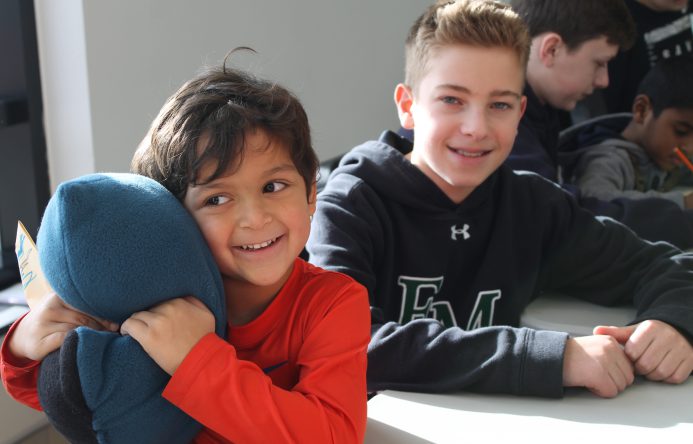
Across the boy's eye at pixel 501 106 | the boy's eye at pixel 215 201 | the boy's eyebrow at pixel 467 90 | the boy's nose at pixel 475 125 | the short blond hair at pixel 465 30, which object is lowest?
the boy's eye at pixel 215 201

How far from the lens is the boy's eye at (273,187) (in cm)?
88

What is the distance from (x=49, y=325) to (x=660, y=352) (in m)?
0.76

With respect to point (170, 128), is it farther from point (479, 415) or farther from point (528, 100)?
point (528, 100)

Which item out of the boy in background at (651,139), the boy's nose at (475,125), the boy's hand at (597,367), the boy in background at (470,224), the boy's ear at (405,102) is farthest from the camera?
the boy in background at (651,139)

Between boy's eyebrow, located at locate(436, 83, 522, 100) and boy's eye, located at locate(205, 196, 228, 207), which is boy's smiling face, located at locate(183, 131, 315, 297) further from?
boy's eyebrow, located at locate(436, 83, 522, 100)

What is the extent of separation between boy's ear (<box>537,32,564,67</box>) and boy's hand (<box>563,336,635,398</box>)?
0.99m

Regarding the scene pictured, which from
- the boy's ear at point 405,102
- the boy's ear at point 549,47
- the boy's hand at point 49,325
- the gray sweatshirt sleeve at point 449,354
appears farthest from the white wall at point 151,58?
the boy's hand at point 49,325

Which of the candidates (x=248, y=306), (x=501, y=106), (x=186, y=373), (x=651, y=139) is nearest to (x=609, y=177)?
(x=651, y=139)

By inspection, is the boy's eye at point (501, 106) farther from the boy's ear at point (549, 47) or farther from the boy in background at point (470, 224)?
the boy's ear at point (549, 47)

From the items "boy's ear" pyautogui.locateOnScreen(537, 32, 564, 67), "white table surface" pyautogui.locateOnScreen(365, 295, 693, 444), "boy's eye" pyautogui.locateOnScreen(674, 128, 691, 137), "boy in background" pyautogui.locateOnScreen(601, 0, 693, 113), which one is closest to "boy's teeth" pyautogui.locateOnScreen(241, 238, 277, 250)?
"white table surface" pyautogui.locateOnScreen(365, 295, 693, 444)

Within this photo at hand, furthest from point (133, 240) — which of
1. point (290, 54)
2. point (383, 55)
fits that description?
point (383, 55)

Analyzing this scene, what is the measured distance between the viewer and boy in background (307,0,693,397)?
1181 millimetres

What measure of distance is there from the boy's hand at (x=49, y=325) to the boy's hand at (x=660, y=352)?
68 cm

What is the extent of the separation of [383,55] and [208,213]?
5.68 ft
